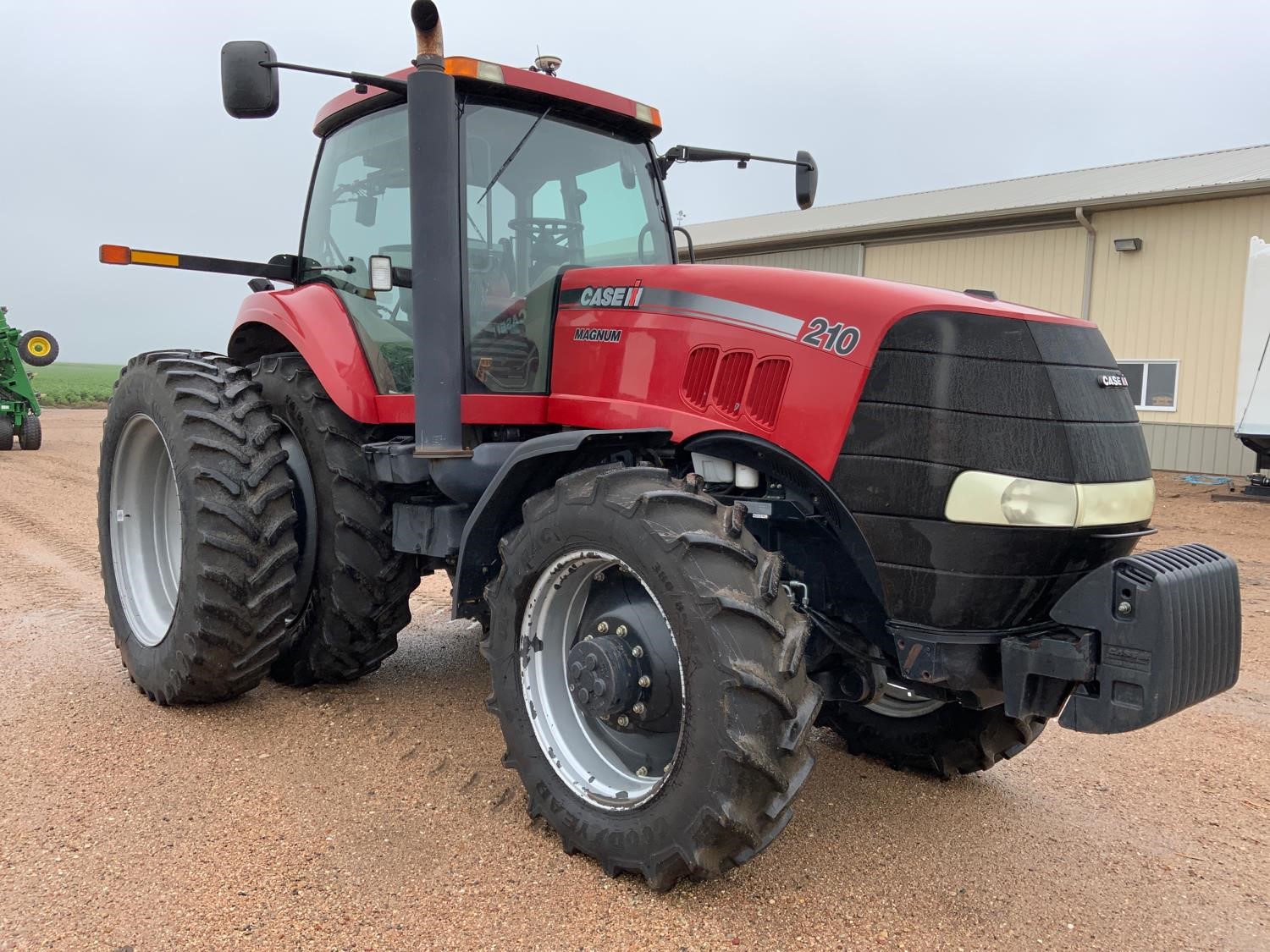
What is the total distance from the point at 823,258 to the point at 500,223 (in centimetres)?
1449

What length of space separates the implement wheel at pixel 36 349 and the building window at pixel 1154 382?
16.7m

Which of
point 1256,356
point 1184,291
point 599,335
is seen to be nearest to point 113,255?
point 599,335

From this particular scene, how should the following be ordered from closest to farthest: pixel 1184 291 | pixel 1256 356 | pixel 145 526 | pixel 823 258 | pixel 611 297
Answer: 1. pixel 611 297
2. pixel 145 526
3. pixel 1256 356
4. pixel 1184 291
5. pixel 823 258

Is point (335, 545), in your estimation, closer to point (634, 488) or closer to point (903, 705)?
point (634, 488)

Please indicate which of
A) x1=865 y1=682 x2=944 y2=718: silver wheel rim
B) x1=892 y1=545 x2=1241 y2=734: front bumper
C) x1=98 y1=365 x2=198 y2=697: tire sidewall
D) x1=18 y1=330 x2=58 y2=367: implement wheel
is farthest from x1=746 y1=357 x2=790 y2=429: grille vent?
x1=18 y1=330 x2=58 y2=367: implement wheel

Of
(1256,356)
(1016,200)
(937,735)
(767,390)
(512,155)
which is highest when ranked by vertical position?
(1016,200)

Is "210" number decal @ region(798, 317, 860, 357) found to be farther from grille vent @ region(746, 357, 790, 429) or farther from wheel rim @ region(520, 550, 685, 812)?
wheel rim @ region(520, 550, 685, 812)

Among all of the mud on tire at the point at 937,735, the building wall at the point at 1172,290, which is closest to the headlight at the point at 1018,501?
the mud on tire at the point at 937,735

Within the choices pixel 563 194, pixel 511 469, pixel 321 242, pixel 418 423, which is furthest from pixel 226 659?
pixel 563 194

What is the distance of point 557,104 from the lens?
3791 mm

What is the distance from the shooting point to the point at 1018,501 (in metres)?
2.54

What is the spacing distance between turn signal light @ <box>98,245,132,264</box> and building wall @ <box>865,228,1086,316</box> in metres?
11.6

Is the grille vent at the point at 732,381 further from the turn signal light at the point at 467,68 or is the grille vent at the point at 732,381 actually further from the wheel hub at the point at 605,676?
the turn signal light at the point at 467,68

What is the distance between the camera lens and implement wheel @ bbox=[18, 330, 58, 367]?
1556 centimetres
